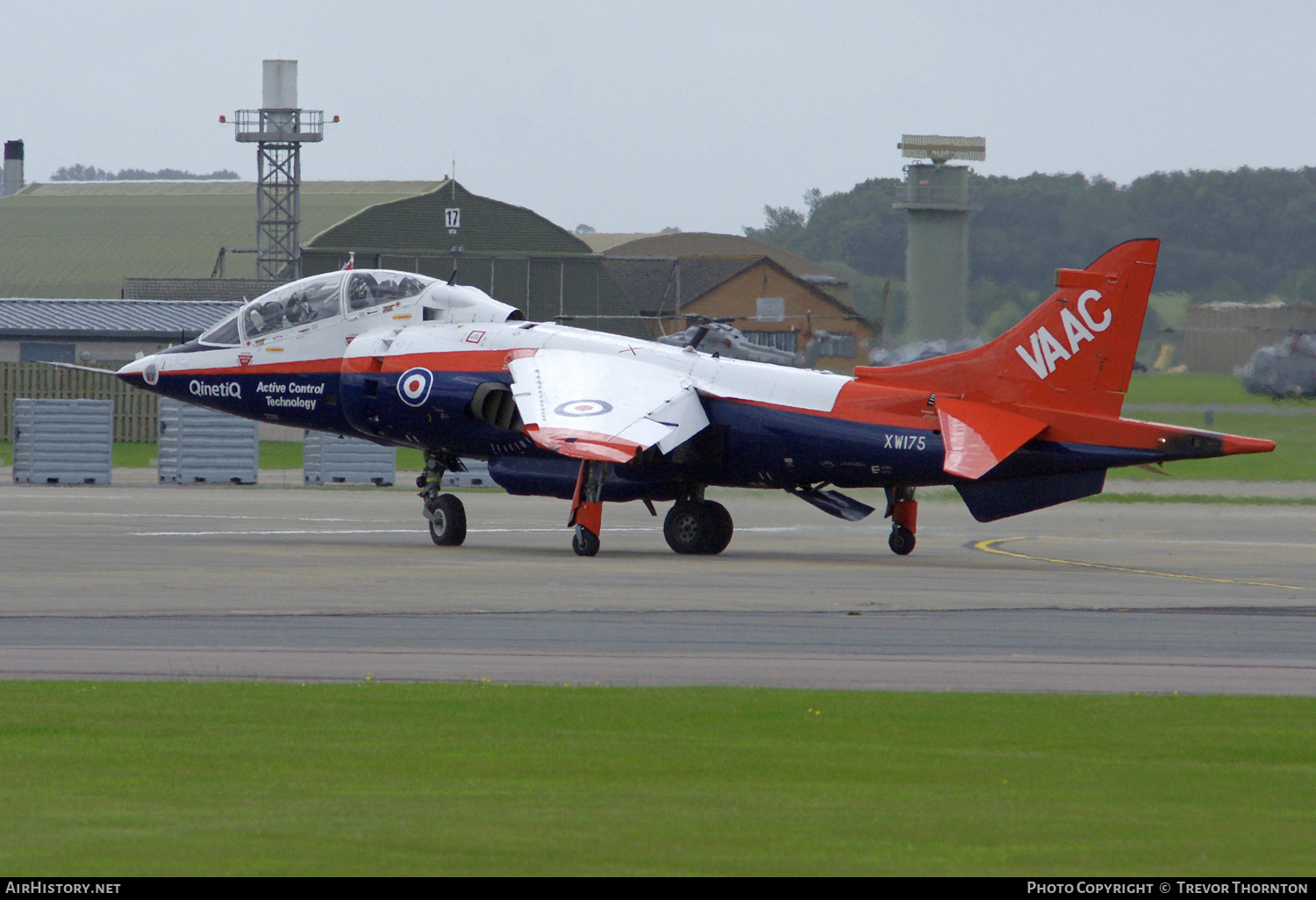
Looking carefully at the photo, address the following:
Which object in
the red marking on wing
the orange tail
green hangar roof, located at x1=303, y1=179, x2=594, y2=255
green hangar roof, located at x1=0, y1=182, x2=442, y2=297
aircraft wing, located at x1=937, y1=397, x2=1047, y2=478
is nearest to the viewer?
aircraft wing, located at x1=937, y1=397, x2=1047, y2=478

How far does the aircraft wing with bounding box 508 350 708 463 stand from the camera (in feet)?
76.9

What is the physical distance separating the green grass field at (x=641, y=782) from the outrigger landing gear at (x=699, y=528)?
43.2 ft

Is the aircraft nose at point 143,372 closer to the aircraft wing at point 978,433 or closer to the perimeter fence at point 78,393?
the aircraft wing at point 978,433

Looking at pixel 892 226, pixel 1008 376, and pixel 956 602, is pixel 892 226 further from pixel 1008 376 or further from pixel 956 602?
pixel 956 602

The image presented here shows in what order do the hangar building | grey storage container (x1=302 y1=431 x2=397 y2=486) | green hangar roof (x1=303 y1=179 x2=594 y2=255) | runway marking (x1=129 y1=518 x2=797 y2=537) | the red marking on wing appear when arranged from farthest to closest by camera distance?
green hangar roof (x1=303 y1=179 x2=594 y2=255) → the hangar building → grey storage container (x1=302 y1=431 x2=397 y2=486) → runway marking (x1=129 y1=518 x2=797 y2=537) → the red marking on wing

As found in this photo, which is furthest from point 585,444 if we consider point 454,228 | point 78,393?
point 454,228

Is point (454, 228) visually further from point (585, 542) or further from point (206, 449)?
point (585, 542)

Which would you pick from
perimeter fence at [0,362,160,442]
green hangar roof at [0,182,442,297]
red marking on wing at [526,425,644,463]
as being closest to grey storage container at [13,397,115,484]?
perimeter fence at [0,362,160,442]

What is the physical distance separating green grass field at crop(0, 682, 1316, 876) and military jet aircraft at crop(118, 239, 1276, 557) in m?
11.2

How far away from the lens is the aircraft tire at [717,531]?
25.3 m

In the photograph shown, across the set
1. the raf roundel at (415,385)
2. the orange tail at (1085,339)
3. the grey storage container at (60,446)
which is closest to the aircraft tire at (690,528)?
the raf roundel at (415,385)

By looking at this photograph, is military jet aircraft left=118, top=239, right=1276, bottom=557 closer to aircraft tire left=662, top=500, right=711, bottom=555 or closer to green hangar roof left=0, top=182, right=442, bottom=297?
aircraft tire left=662, top=500, right=711, bottom=555

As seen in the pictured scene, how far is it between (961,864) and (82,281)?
82.9 meters

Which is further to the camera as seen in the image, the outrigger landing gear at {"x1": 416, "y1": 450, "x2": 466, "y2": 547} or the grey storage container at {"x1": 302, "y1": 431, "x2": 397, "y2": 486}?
the grey storage container at {"x1": 302, "y1": 431, "x2": 397, "y2": 486}
